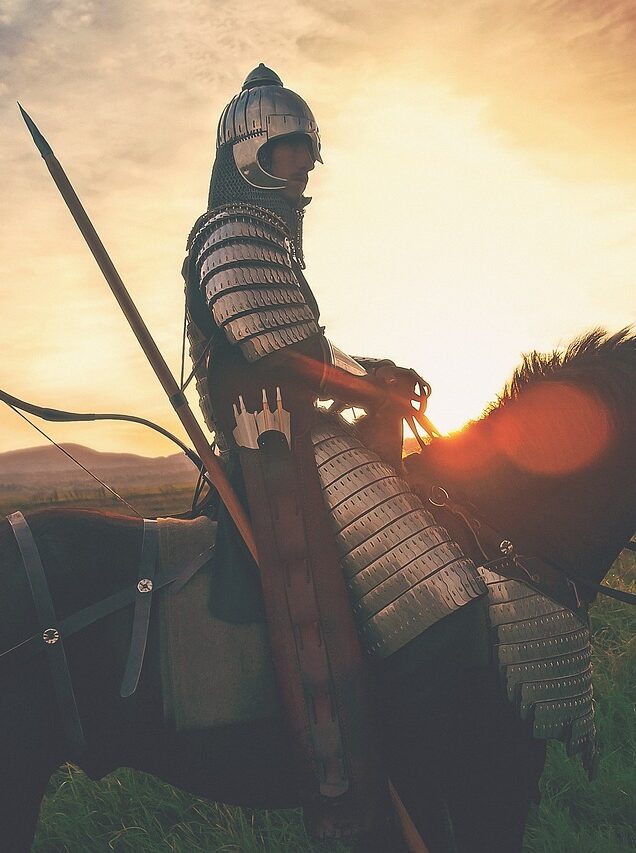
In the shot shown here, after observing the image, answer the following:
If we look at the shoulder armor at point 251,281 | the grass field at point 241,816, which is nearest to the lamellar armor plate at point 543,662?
the shoulder armor at point 251,281

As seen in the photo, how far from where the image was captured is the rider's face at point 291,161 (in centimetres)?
358

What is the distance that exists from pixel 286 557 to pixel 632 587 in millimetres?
7001

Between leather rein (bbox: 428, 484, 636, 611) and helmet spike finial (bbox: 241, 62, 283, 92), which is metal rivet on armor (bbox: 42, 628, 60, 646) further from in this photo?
helmet spike finial (bbox: 241, 62, 283, 92)

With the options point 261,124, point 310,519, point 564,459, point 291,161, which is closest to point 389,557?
point 310,519

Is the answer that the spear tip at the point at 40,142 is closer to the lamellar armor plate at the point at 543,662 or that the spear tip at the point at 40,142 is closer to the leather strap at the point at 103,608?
the leather strap at the point at 103,608

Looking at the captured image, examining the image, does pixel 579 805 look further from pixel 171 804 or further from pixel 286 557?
pixel 286 557

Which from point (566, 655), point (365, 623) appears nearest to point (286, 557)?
point (365, 623)

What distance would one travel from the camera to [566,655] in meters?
2.96

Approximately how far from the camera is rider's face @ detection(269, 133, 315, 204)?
11.7 ft

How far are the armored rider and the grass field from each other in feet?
7.23

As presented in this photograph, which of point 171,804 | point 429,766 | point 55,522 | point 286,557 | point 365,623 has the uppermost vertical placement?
point 55,522

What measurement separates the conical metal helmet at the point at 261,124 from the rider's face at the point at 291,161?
0.16 ft

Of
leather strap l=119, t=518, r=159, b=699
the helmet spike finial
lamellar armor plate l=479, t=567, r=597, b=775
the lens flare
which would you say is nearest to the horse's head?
the lens flare

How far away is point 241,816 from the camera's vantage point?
4742 millimetres
